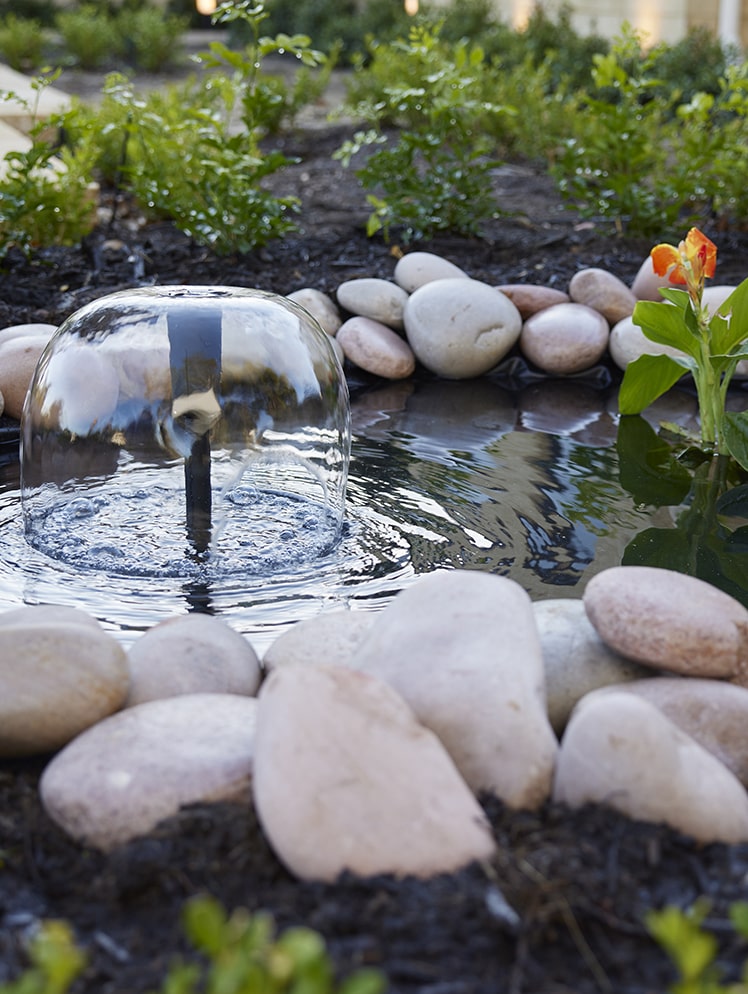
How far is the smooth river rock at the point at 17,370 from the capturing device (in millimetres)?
4895

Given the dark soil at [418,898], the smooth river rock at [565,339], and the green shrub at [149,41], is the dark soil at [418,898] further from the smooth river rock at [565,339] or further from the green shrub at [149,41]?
the green shrub at [149,41]

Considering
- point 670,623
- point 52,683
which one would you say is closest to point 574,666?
point 670,623

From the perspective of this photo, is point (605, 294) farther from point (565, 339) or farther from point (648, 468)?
point (648, 468)

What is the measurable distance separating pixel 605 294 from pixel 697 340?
5.28 ft

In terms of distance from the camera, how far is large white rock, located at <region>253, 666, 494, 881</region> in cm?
182

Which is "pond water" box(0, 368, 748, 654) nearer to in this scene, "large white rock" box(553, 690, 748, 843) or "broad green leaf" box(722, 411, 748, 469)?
"broad green leaf" box(722, 411, 748, 469)

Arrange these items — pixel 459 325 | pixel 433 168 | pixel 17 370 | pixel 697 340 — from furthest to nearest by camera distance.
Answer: pixel 433 168 < pixel 459 325 < pixel 17 370 < pixel 697 340

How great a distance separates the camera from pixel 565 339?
20.0 ft

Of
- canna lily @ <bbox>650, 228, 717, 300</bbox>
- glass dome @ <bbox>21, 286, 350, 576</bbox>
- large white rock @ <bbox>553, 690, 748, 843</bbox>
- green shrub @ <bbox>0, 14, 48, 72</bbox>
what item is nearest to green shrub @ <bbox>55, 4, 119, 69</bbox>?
green shrub @ <bbox>0, 14, 48, 72</bbox>

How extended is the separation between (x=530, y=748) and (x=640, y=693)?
0.37 m

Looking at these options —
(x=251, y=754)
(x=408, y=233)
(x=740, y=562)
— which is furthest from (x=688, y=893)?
(x=408, y=233)

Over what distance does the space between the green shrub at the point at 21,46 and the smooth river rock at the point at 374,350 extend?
1413 centimetres

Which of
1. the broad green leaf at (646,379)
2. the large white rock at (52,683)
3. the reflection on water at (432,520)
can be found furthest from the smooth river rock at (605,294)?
the large white rock at (52,683)

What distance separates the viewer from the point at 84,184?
23.1ft
